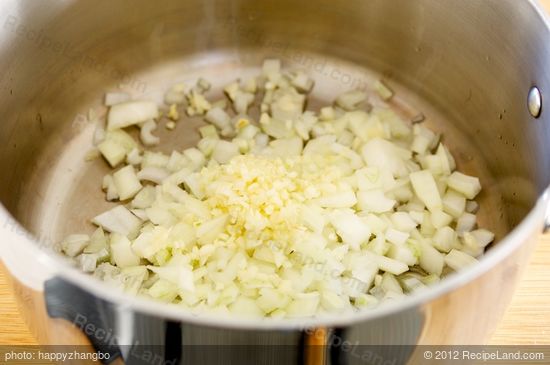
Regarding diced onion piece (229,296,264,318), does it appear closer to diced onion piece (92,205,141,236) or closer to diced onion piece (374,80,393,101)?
diced onion piece (92,205,141,236)

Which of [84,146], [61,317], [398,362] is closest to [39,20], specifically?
[84,146]

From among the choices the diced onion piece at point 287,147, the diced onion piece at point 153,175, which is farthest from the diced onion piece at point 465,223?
the diced onion piece at point 153,175

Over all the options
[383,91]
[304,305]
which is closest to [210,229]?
[304,305]

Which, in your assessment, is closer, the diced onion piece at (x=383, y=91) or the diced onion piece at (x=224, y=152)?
the diced onion piece at (x=224, y=152)

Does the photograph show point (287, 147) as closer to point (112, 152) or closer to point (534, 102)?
point (112, 152)

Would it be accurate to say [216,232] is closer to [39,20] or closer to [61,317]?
[61,317]

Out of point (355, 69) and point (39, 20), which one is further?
point (355, 69)

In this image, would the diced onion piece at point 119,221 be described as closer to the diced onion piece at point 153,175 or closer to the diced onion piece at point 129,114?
the diced onion piece at point 153,175
